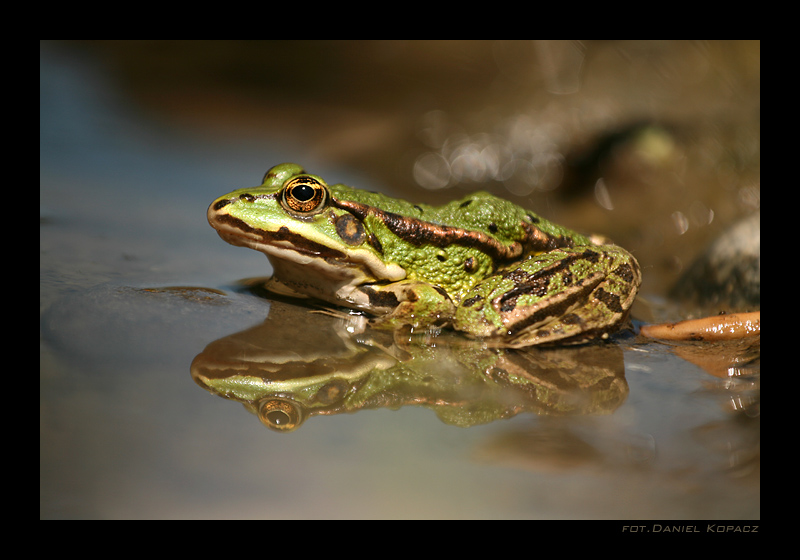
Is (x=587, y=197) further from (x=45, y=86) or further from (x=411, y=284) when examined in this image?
(x=45, y=86)

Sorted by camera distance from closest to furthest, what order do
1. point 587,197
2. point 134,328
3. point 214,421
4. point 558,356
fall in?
point 214,421
point 134,328
point 558,356
point 587,197

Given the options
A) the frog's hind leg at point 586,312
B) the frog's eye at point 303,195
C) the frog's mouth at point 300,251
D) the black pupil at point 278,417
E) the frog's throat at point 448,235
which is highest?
the frog's eye at point 303,195

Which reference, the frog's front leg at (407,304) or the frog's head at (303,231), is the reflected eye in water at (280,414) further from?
the frog's head at (303,231)

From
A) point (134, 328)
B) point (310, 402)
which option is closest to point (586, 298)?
point (310, 402)

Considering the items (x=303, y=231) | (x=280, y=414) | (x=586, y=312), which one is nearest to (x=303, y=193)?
(x=303, y=231)

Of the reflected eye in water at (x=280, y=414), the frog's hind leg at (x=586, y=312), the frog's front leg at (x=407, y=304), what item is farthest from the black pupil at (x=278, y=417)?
the frog's hind leg at (x=586, y=312)

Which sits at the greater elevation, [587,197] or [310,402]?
[587,197]

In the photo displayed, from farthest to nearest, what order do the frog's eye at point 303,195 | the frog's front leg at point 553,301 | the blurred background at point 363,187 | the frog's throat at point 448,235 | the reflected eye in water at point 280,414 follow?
the frog's throat at point 448,235 < the frog's eye at point 303,195 < the frog's front leg at point 553,301 < the reflected eye in water at point 280,414 < the blurred background at point 363,187

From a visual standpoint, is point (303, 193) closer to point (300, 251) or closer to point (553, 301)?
point (300, 251)
